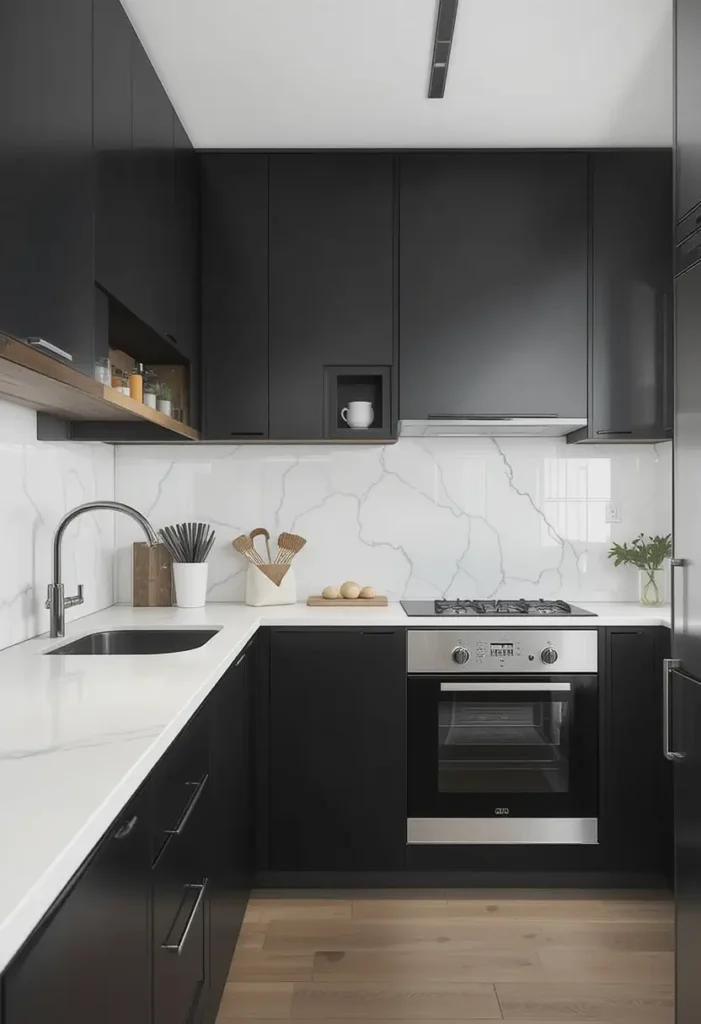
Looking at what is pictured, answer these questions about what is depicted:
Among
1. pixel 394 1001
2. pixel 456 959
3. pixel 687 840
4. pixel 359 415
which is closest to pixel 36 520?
pixel 359 415

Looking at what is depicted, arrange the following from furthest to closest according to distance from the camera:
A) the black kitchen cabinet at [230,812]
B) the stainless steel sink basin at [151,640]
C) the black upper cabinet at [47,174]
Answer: the stainless steel sink basin at [151,640] → the black kitchen cabinet at [230,812] → the black upper cabinet at [47,174]

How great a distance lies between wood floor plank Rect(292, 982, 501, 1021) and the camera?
214 cm

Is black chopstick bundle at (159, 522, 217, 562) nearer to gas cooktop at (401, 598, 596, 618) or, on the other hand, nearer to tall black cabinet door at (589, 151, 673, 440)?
gas cooktop at (401, 598, 596, 618)

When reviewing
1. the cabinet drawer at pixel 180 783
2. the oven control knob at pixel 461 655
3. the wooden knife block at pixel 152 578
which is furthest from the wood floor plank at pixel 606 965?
A: the wooden knife block at pixel 152 578

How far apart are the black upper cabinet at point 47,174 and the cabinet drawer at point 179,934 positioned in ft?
3.33

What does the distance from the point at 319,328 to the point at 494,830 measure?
1914mm

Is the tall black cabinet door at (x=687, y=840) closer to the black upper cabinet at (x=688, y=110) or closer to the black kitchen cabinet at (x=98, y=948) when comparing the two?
the black upper cabinet at (x=688, y=110)

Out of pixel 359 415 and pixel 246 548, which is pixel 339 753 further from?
pixel 359 415

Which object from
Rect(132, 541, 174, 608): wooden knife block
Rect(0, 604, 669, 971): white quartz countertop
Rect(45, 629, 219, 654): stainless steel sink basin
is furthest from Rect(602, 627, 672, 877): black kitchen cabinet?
Rect(132, 541, 174, 608): wooden knife block

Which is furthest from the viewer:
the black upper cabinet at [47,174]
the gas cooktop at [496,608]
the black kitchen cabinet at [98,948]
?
the gas cooktop at [496,608]

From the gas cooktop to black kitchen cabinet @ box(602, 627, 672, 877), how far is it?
0.21m

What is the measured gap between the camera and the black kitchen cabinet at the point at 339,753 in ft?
9.27

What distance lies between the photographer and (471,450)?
3.38m

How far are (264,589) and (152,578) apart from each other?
1.47 ft
